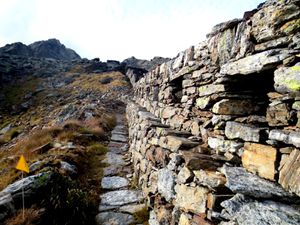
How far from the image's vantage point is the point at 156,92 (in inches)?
358

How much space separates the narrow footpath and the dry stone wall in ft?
1.81

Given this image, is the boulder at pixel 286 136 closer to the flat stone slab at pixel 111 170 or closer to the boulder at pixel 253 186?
the boulder at pixel 253 186

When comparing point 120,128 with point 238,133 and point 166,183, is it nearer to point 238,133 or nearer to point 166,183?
point 166,183

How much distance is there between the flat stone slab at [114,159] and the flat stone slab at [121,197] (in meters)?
2.23

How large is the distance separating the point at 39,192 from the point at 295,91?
5087 millimetres

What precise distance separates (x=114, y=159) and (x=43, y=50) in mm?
107450

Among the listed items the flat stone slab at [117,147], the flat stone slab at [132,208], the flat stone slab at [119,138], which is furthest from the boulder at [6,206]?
the flat stone slab at [119,138]

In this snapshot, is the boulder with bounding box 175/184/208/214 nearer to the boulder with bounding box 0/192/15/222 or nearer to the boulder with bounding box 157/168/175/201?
the boulder with bounding box 157/168/175/201

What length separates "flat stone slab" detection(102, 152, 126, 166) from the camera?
899 cm

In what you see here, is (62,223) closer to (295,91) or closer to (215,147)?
(215,147)

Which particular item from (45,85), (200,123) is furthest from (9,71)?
(200,123)

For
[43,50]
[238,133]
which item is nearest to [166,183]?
[238,133]

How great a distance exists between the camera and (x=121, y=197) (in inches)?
253

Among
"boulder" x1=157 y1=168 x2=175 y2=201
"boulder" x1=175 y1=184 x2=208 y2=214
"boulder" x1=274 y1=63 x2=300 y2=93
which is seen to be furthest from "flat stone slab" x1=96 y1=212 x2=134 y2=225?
"boulder" x1=274 y1=63 x2=300 y2=93
